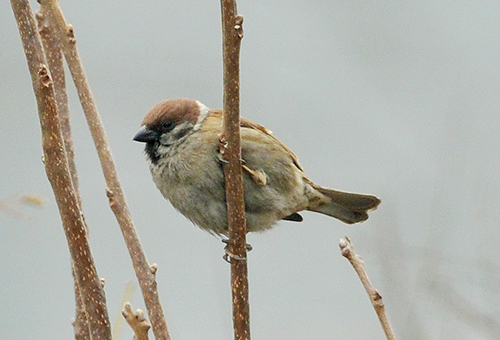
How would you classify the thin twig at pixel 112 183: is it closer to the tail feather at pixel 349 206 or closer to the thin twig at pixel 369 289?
the thin twig at pixel 369 289

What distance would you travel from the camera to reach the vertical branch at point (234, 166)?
80.7 inches

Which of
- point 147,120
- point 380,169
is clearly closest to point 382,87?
point 147,120

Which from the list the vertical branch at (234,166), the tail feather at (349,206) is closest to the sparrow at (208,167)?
the tail feather at (349,206)

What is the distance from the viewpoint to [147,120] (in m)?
3.58

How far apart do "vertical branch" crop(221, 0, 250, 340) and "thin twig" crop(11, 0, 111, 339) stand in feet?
1.33

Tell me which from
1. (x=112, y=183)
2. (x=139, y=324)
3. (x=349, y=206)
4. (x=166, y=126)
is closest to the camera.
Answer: (x=139, y=324)

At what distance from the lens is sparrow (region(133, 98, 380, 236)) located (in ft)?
11.0

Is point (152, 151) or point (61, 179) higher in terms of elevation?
point (152, 151)

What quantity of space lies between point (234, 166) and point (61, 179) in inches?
30.3

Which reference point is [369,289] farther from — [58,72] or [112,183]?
[58,72]

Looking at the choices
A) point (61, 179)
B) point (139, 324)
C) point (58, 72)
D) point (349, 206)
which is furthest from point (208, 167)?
point (139, 324)

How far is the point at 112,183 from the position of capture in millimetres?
2162

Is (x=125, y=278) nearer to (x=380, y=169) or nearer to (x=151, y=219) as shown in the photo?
(x=151, y=219)

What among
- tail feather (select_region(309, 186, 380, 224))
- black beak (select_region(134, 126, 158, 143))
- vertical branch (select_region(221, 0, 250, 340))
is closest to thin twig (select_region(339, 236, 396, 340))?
vertical branch (select_region(221, 0, 250, 340))
